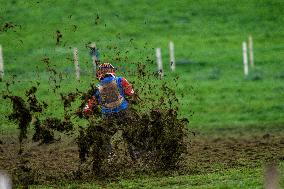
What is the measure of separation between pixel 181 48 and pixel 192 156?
24028mm

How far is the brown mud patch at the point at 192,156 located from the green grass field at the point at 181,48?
7.39 feet

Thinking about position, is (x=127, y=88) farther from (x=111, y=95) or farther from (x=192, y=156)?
(x=192, y=156)

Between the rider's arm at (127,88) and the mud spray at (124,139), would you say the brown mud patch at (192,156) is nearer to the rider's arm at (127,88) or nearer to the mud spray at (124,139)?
the mud spray at (124,139)

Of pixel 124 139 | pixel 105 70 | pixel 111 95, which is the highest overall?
pixel 105 70

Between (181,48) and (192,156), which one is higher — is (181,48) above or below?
above

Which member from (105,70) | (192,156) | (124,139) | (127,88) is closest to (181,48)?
(192,156)

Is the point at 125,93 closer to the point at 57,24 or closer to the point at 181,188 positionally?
the point at 181,188

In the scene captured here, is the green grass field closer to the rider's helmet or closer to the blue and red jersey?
the blue and red jersey

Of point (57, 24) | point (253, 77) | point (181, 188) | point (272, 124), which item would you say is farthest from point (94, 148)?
point (57, 24)

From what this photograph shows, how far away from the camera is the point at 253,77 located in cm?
2977

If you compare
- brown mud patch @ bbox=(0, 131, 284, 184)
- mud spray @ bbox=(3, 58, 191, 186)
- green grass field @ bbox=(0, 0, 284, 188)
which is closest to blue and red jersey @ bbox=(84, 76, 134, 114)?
mud spray @ bbox=(3, 58, 191, 186)

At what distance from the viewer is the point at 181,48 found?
40438 millimetres

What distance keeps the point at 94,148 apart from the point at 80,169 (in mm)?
878

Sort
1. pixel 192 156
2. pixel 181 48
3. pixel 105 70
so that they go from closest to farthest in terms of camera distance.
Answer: pixel 105 70 < pixel 192 156 < pixel 181 48
